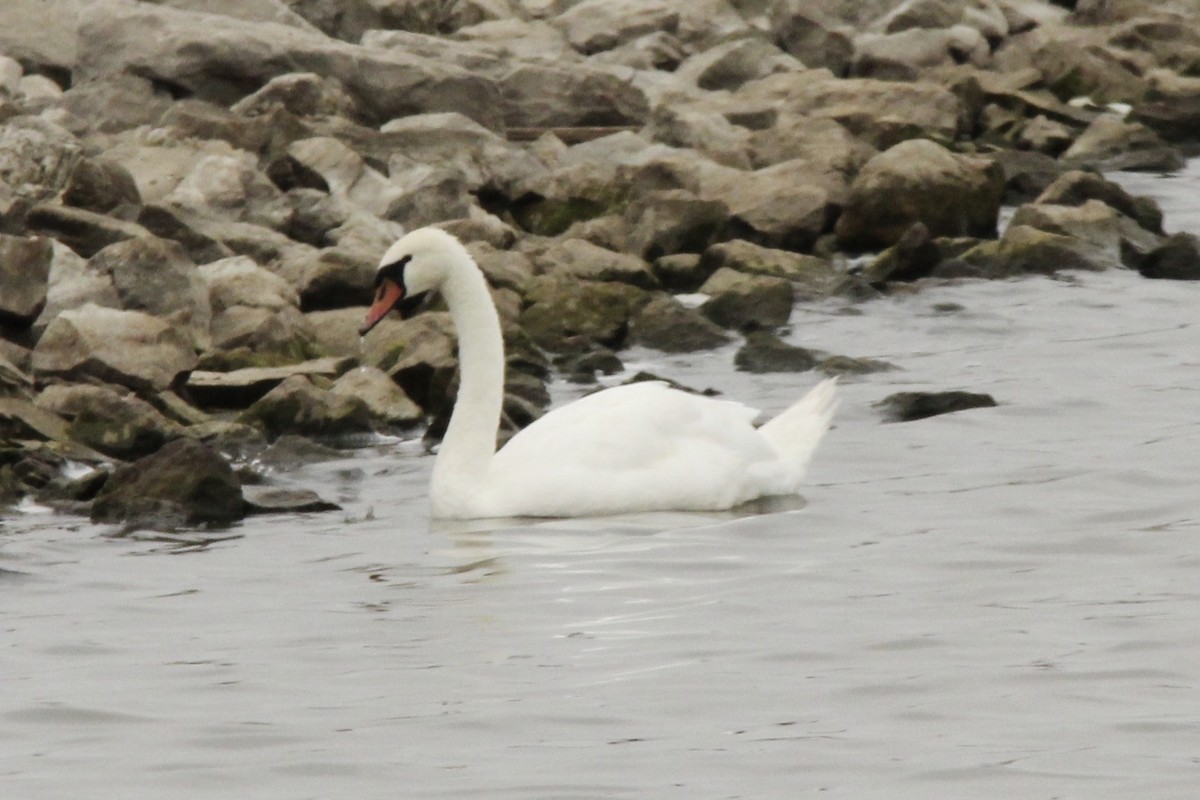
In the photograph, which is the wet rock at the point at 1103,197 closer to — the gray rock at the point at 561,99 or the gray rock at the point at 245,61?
the gray rock at the point at 561,99

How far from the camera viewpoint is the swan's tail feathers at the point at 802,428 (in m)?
10.1

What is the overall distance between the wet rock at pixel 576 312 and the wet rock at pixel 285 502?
354 centimetres

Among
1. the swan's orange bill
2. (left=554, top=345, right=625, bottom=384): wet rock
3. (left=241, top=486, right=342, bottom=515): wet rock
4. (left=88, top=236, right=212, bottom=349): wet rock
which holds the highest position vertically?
the swan's orange bill

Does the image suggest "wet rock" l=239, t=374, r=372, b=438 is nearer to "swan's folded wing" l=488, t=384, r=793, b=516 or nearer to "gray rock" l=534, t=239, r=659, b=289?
"swan's folded wing" l=488, t=384, r=793, b=516

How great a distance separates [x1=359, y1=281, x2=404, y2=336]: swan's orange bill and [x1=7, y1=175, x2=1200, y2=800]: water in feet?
2.65

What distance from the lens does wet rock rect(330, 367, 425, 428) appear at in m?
11.6

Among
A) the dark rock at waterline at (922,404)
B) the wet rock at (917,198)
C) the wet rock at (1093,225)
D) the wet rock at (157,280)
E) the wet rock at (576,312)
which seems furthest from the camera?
the wet rock at (917,198)

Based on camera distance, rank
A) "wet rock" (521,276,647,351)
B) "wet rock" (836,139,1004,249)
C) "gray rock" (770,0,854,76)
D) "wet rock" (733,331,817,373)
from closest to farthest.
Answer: "wet rock" (733,331,817,373) < "wet rock" (521,276,647,351) < "wet rock" (836,139,1004,249) < "gray rock" (770,0,854,76)

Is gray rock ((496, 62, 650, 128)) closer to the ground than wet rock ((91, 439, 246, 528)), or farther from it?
farther from it

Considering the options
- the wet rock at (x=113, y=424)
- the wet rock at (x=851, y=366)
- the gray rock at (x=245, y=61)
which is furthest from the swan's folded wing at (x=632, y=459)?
the gray rock at (x=245, y=61)

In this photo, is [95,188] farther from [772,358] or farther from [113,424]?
[772,358]

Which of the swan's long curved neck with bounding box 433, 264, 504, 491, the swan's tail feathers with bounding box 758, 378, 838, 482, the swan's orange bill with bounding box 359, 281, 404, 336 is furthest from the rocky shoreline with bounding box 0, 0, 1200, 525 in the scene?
the swan's tail feathers with bounding box 758, 378, 838, 482

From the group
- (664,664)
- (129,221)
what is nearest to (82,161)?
(129,221)

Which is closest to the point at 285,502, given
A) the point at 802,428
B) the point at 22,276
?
the point at 802,428
